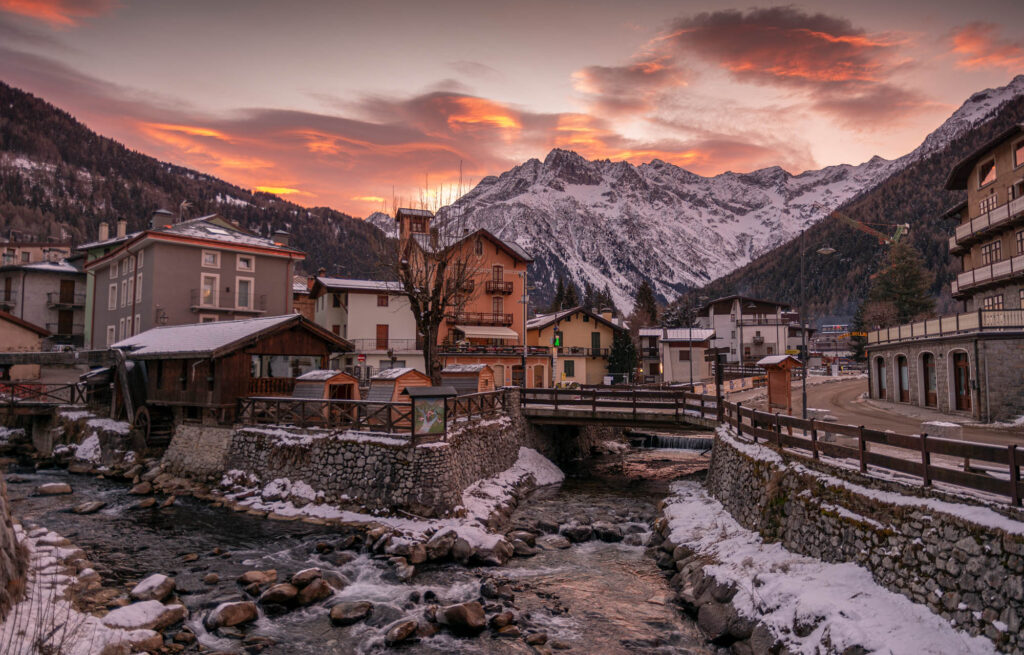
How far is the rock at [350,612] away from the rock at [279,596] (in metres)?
1.12

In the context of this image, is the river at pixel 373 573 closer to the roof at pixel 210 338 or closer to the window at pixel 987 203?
the roof at pixel 210 338

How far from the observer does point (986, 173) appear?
37906mm

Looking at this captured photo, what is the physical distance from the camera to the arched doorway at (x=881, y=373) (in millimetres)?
39334

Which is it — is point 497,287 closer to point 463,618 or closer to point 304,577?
point 304,577

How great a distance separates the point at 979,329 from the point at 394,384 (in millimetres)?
27893

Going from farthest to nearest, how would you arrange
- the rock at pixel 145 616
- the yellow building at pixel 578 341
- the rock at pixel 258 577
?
the yellow building at pixel 578 341, the rock at pixel 258 577, the rock at pixel 145 616

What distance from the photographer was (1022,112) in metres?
144

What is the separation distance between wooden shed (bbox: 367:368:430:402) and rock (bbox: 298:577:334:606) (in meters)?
9.92

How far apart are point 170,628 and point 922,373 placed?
3841 centimetres

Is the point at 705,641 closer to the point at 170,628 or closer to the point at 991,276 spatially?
the point at 170,628

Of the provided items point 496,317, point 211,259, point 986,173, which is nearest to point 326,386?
point 211,259

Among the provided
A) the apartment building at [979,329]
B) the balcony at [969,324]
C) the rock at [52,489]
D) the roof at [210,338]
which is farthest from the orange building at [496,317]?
the rock at [52,489]

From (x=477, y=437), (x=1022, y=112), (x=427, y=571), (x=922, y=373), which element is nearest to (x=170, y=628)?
(x=427, y=571)

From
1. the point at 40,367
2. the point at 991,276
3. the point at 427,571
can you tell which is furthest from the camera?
the point at 40,367
